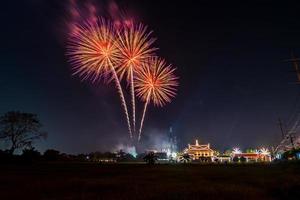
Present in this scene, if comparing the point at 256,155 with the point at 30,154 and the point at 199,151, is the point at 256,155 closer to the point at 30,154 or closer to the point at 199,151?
the point at 199,151

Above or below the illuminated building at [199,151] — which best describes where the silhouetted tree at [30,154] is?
below

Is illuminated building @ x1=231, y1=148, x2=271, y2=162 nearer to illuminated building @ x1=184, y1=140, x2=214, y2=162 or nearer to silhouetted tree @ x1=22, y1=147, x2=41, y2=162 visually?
illuminated building @ x1=184, y1=140, x2=214, y2=162

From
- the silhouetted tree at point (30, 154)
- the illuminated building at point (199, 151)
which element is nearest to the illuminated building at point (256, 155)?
the illuminated building at point (199, 151)

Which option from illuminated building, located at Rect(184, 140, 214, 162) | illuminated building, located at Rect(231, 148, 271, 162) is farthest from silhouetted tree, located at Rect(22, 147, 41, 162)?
illuminated building, located at Rect(231, 148, 271, 162)

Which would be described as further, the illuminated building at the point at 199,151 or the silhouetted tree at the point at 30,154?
the illuminated building at the point at 199,151

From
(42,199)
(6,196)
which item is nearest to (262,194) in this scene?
(42,199)

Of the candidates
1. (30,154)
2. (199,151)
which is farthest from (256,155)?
(30,154)

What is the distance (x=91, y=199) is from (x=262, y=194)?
8565 mm

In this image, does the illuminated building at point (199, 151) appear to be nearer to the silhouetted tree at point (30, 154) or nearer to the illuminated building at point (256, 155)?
the illuminated building at point (256, 155)

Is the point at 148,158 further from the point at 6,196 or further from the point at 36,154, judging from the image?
the point at 6,196

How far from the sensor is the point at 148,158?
70.8 metres

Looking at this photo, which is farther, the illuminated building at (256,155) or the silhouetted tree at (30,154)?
the illuminated building at (256,155)

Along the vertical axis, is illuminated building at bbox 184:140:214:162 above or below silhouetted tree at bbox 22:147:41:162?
above

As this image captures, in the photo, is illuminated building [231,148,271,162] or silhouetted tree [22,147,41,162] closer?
silhouetted tree [22,147,41,162]
